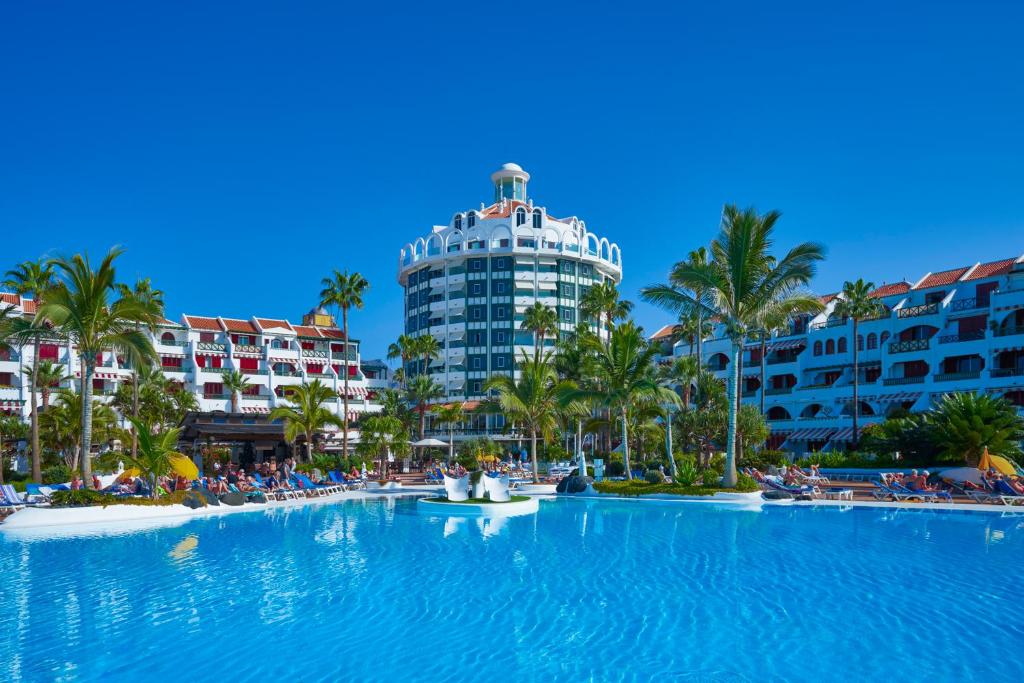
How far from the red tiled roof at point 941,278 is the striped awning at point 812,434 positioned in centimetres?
1314

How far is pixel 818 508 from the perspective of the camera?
27922mm

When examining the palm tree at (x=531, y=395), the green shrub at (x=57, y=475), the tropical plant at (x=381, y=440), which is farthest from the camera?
the tropical plant at (x=381, y=440)

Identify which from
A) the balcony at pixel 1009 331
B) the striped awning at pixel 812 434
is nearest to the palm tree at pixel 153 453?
the striped awning at pixel 812 434

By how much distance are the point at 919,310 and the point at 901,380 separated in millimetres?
5661

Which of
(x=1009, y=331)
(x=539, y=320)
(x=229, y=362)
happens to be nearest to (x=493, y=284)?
(x=539, y=320)

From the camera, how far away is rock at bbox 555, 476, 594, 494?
3359 cm

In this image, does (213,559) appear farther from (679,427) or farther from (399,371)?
(399,371)

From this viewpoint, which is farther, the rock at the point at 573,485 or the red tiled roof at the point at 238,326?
the red tiled roof at the point at 238,326

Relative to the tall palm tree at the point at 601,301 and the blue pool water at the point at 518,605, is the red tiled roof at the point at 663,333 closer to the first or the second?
the tall palm tree at the point at 601,301

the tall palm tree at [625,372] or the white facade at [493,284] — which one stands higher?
the white facade at [493,284]

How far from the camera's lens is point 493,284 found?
89875 millimetres

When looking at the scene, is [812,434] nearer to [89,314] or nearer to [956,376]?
[956,376]

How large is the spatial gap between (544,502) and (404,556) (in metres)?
14.8

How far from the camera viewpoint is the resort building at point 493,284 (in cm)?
8919
